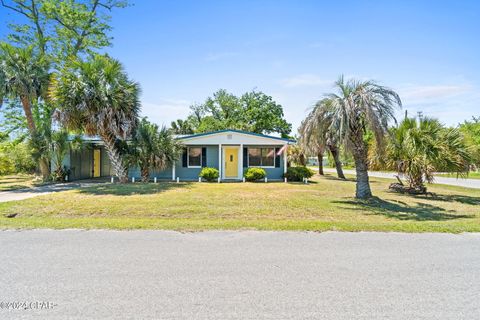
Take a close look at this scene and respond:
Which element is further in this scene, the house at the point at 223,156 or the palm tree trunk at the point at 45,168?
the house at the point at 223,156

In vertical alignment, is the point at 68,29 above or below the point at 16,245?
above

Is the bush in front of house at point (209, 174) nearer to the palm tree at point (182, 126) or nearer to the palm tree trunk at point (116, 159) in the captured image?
the palm tree trunk at point (116, 159)

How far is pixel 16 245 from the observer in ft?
15.4

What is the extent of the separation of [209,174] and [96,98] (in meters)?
7.53

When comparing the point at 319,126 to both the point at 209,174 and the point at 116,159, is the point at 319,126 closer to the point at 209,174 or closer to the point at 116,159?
the point at 209,174

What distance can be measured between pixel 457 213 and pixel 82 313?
35.1ft

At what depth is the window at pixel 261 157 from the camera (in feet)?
61.3

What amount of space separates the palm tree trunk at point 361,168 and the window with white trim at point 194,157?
35.3 ft

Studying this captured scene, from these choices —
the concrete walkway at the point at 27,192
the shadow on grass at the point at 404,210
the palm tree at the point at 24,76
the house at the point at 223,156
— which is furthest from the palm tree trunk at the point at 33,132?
the shadow on grass at the point at 404,210

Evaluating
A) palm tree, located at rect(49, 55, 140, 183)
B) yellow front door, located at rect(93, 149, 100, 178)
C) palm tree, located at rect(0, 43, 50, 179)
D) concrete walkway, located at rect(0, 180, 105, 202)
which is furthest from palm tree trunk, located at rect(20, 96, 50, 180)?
palm tree, located at rect(49, 55, 140, 183)

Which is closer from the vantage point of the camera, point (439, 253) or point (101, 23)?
point (439, 253)

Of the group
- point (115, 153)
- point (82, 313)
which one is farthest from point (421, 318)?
point (115, 153)

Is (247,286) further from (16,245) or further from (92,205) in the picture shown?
(92,205)

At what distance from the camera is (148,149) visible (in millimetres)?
15852
